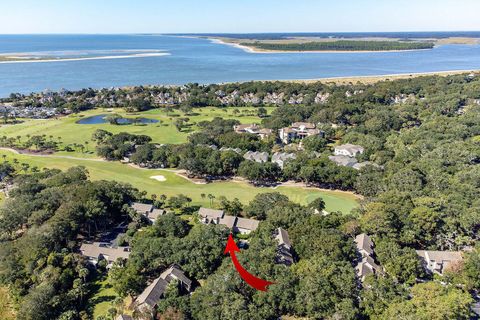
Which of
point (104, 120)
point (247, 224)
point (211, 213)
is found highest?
point (211, 213)

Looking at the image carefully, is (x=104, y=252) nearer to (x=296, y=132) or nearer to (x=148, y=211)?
(x=148, y=211)

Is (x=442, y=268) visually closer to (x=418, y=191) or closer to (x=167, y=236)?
(x=418, y=191)

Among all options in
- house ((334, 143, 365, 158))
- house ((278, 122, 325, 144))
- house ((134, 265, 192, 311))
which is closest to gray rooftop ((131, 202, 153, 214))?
house ((134, 265, 192, 311))

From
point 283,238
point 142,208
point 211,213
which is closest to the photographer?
point 283,238

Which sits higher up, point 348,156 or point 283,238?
point 283,238

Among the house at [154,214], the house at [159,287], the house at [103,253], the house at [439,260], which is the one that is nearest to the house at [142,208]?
the house at [154,214]

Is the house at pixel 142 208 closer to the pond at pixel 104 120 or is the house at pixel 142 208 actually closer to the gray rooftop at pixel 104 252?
the gray rooftop at pixel 104 252

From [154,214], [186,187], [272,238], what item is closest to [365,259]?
[272,238]

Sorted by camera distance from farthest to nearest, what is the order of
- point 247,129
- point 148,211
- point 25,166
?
point 247,129 < point 25,166 < point 148,211
